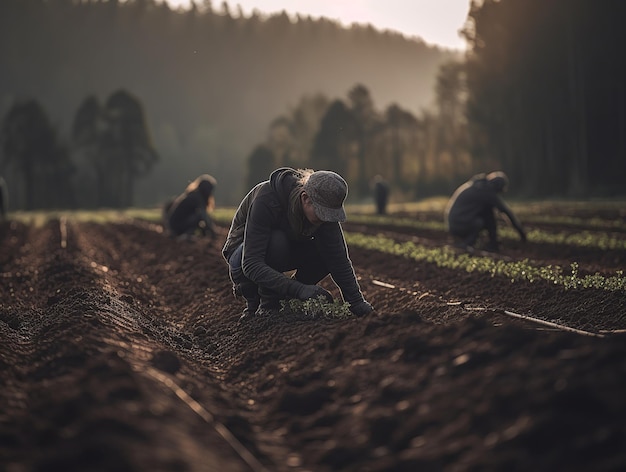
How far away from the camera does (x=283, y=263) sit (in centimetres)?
601

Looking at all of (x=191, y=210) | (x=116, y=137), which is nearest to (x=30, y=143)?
(x=116, y=137)

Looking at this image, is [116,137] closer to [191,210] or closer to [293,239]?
[191,210]

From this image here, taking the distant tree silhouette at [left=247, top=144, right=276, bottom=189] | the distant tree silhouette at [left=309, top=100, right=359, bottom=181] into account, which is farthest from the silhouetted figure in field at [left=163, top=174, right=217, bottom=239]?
the distant tree silhouette at [left=247, top=144, right=276, bottom=189]

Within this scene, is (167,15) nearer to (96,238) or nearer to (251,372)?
(96,238)

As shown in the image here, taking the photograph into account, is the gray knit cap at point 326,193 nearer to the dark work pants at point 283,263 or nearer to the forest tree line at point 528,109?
the dark work pants at point 283,263

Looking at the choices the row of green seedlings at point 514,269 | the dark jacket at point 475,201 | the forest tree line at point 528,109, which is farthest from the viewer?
the forest tree line at point 528,109

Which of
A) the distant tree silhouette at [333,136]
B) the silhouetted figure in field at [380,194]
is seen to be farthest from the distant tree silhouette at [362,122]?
the silhouetted figure in field at [380,194]

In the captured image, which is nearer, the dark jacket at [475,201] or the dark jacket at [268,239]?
the dark jacket at [268,239]

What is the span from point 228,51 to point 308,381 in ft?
579

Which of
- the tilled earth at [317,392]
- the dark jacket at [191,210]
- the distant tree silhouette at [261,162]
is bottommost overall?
the tilled earth at [317,392]

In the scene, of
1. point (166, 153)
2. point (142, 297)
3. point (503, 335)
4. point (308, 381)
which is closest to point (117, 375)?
point (308, 381)

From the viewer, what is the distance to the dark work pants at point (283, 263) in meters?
5.89

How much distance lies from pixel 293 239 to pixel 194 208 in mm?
9063

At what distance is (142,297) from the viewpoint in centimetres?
912
